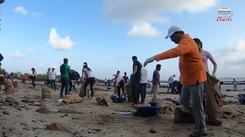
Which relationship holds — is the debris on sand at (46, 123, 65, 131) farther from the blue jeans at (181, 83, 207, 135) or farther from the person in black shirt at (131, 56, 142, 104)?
the person in black shirt at (131, 56, 142, 104)

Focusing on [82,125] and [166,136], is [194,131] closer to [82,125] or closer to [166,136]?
[166,136]

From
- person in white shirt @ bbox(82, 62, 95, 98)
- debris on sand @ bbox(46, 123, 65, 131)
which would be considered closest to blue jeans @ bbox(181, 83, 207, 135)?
debris on sand @ bbox(46, 123, 65, 131)

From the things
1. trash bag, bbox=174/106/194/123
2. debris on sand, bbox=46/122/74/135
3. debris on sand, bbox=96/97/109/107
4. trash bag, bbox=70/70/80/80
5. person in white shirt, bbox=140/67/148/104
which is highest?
trash bag, bbox=70/70/80/80

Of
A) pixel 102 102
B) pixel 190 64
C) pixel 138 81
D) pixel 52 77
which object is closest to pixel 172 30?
pixel 190 64

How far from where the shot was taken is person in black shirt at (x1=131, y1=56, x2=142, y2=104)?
14.5 metres

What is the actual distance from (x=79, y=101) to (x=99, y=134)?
20.8 ft

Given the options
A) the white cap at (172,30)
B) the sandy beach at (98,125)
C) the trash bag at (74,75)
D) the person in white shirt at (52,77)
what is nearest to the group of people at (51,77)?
the person in white shirt at (52,77)

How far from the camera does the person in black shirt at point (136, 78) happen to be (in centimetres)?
1454

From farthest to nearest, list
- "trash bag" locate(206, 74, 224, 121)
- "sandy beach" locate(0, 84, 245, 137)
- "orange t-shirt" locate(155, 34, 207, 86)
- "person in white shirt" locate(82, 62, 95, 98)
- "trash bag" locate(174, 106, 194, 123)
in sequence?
"person in white shirt" locate(82, 62, 95, 98)
"trash bag" locate(174, 106, 194, 123)
"trash bag" locate(206, 74, 224, 121)
"sandy beach" locate(0, 84, 245, 137)
"orange t-shirt" locate(155, 34, 207, 86)

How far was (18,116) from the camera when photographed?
9.57 metres

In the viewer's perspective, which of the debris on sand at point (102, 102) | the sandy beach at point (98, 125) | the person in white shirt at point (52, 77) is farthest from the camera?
the person in white shirt at point (52, 77)

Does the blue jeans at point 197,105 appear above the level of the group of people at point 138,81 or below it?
below

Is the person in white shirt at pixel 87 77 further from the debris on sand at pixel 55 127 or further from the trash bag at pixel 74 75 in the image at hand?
the debris on sand at pixel 55 127

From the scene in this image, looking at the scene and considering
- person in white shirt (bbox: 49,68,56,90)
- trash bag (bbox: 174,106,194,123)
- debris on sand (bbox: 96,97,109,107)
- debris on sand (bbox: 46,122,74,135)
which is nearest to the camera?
debris on sand (bbox: 46,122,74,135)
